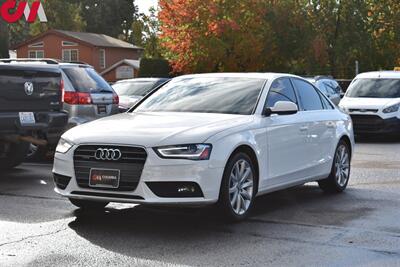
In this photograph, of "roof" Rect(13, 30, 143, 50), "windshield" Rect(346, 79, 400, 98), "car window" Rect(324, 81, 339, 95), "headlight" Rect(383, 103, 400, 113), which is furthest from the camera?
"roof" Rect(13, 30, 143, 50)

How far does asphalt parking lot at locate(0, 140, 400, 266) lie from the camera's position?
5.86 metres

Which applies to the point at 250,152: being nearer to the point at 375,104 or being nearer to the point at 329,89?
the point at 375,104

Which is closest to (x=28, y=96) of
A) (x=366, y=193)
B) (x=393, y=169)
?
(x=366, y=193)

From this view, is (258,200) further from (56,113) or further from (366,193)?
(56,113)

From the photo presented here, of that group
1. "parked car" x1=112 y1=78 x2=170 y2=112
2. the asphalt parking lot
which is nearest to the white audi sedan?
the asphalt parking lot

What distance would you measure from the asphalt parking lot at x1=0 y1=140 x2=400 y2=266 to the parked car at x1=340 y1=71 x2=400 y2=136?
27.6 ft

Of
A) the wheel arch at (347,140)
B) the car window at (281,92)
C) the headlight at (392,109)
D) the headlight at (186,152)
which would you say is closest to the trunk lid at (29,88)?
the car window at (281,92)

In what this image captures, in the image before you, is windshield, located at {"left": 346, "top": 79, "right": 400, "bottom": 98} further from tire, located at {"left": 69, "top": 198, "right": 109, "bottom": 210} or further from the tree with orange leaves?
the tree with orange leaves

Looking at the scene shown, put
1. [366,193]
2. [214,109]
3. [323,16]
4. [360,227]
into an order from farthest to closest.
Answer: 1. [323,16]
2. [366,193]
3. [214,109]
4. [360,227]

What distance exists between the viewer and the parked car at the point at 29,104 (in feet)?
30.7

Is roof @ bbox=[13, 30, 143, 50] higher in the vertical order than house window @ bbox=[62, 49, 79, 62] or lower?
higher

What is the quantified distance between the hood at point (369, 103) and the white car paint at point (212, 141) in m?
9.17

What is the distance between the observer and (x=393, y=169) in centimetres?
1187

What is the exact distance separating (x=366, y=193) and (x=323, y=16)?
31352 millimetres
